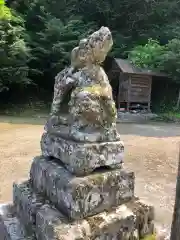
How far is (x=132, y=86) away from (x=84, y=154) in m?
14.4

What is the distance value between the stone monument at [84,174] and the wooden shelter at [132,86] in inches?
533

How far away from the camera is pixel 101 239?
82.0 inches

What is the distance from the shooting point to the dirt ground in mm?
4897

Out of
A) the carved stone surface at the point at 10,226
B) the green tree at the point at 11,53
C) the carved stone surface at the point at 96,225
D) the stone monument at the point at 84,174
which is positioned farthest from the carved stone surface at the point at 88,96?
the green tree at the point at 11,53

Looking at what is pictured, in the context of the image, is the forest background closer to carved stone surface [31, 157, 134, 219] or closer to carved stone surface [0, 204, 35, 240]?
carved stone surface [0, 204, 35, 240]

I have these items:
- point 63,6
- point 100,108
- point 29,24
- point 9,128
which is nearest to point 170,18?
point 63,6

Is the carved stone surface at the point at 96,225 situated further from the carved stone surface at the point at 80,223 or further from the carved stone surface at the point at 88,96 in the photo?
the carved stone surface at the point at 88,96

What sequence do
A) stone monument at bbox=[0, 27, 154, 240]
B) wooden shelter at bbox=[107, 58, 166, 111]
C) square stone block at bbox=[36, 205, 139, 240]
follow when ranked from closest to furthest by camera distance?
square stone block at bbox=[36, 205, 139, 240]
stone monument at bbox=[0, 27, 154, 240]
wooden shelter at bbox=[107, 58, 166, 111]

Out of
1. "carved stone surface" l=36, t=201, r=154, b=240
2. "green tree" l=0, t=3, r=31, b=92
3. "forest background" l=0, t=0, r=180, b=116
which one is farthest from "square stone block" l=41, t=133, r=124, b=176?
"green tree" l=0, t=3, r=31, b=92

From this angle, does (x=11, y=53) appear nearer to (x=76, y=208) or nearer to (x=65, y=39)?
(x=65, y=39)

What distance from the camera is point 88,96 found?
2.07 m

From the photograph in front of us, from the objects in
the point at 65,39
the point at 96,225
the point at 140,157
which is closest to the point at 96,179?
the point at 96,225

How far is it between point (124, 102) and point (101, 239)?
14.4m

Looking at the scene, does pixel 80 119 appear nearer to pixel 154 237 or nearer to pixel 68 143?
pixel 68 143
